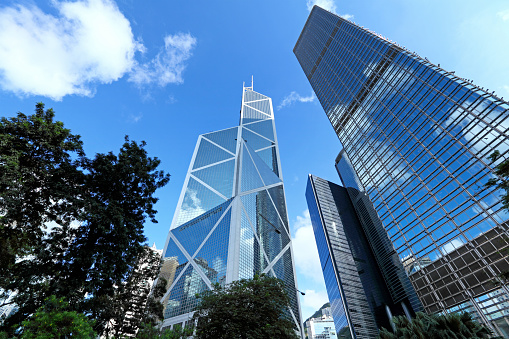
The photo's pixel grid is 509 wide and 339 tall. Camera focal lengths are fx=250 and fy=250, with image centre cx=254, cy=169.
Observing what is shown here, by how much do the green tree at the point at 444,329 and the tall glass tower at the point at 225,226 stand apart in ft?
147

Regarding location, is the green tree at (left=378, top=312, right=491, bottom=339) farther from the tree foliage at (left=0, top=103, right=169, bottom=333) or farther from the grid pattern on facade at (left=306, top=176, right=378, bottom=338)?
the grid pattern on facade at (left=306, top=176, right=378, bottom=338)

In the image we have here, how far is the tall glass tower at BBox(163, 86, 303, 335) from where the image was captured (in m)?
62.8

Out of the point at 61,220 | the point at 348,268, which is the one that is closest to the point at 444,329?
the point at 61,220

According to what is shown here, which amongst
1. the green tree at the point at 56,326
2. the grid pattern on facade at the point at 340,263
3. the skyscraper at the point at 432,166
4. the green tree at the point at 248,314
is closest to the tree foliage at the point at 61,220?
the green tree at the point at 56,326

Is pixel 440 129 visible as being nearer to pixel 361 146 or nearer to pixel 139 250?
pixel 361 146

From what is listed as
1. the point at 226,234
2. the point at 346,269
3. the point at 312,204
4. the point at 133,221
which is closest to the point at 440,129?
the point at 133,221

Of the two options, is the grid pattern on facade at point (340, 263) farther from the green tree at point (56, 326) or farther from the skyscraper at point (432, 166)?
the green tree at point (56, 326)

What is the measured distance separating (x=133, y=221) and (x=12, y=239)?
6.51 meters

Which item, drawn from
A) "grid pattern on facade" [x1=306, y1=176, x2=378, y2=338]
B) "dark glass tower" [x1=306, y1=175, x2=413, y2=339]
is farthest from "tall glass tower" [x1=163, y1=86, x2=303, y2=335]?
"dark glass tower" [x1=306, y1=175, x2=413, y2=339]

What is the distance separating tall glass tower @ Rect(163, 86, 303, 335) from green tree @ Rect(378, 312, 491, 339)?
44.7 meters

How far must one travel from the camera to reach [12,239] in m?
14.1

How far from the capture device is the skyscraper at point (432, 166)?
99.0 ft

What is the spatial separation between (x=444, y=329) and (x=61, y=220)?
986 inches

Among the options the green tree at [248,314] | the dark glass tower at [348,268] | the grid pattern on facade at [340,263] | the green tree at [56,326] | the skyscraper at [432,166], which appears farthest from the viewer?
the dark glass tower at [348,268]
